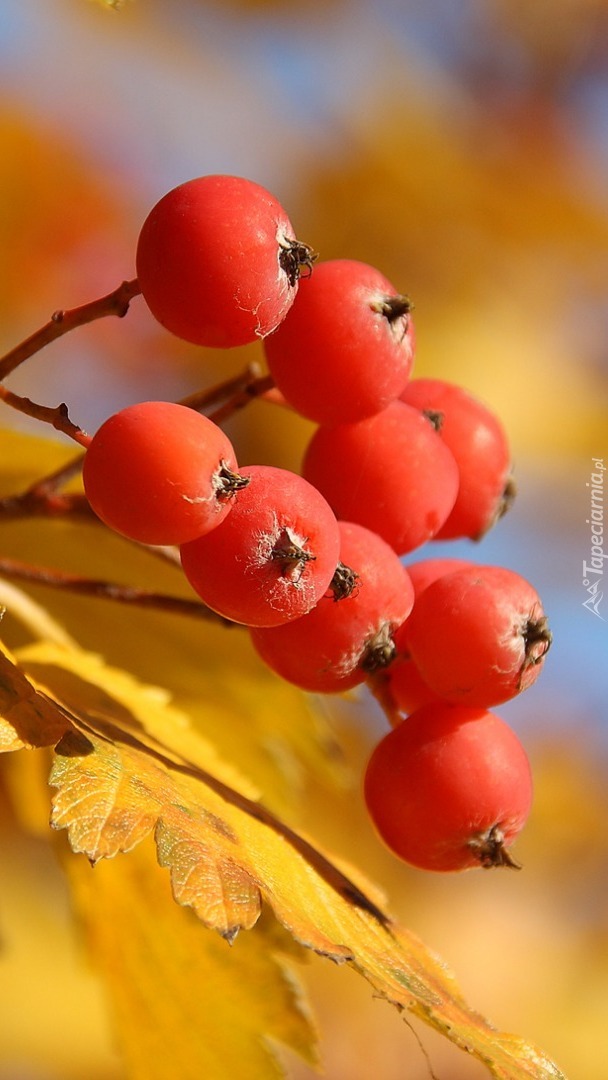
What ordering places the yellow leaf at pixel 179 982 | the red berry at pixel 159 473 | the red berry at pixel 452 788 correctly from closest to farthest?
1. the red berry at pixel 159 473
2. the red berry at pixel 452 788
3. the yellow leaf at pixel 179 982

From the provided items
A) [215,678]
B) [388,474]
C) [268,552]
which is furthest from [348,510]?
[215,678]

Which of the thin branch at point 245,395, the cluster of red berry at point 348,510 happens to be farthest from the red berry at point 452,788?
the thin branch at point 245,395

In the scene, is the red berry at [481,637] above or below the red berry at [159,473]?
below

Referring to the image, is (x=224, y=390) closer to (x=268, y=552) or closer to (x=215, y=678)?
(x=268, y=552)

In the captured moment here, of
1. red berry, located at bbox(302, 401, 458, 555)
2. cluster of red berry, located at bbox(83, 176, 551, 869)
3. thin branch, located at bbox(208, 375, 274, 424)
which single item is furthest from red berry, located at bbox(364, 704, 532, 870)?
thin branch, located at bbox(208, 375, 274, 424)

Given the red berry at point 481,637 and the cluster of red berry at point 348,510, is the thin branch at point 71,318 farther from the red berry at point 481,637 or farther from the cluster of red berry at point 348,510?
the red berry at point 481,637

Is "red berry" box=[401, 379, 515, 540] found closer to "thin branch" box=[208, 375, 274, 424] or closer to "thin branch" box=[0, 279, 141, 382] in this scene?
"thin branch" box=[208, 375, 274, 424]

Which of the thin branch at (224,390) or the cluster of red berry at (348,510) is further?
the thin branch at (224,390)
